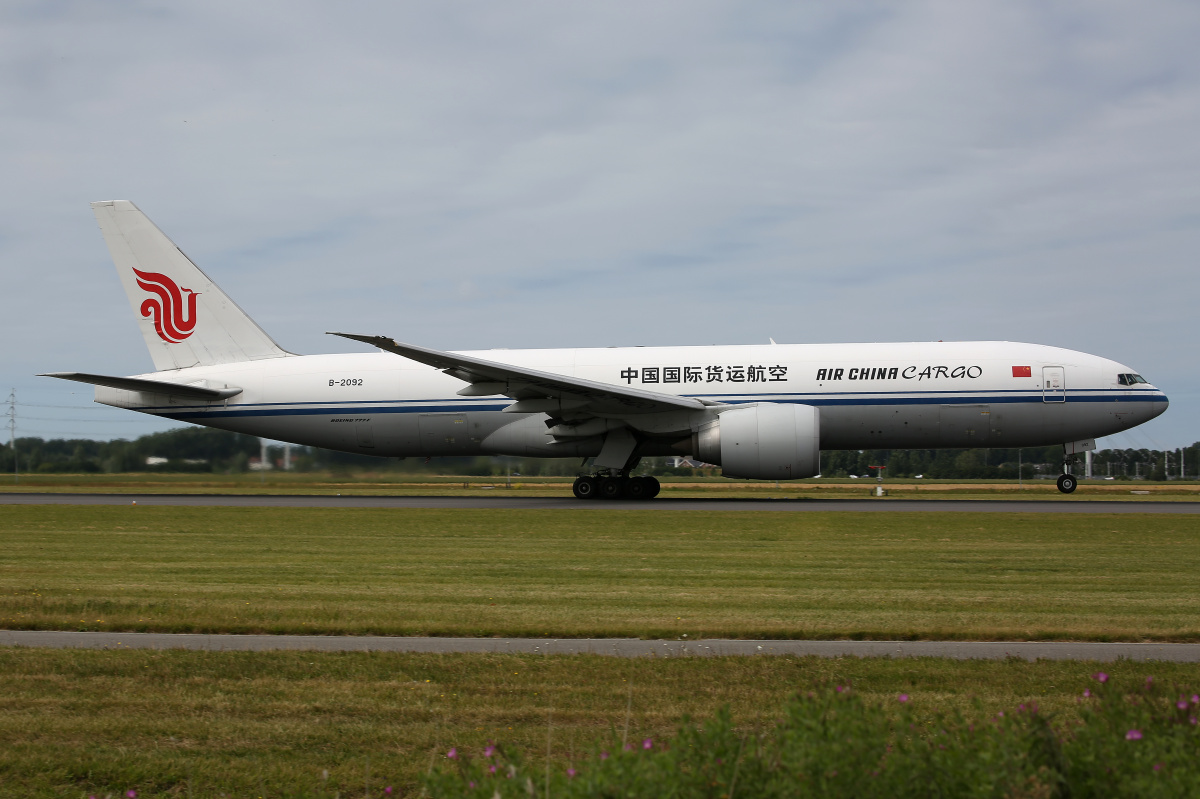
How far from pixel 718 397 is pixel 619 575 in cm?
1411

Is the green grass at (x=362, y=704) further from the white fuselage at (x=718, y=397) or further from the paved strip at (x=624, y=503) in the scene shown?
the white fuselage at (x=718, y=397)

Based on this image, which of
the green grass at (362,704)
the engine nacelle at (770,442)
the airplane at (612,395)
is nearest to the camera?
the green grass at (362,704)

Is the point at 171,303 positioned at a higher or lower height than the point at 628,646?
higher

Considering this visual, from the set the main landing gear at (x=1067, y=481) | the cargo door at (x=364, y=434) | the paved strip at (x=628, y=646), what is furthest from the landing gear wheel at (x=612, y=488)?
the paved strip at (x=628, y=646)

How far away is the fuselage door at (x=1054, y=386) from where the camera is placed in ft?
83.6

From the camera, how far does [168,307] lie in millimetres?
29328

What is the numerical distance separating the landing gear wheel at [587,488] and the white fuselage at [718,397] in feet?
2.41

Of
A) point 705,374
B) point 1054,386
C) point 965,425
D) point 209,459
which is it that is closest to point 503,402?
point 705,374

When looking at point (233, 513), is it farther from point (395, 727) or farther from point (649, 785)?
point (649, 785)

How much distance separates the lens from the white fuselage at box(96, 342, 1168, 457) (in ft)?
83.6

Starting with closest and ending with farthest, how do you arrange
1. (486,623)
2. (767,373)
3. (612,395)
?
(486,623)
(612,395)
(767,373)

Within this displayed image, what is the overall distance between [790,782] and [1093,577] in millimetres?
10372

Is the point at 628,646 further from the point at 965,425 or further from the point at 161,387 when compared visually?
the point at 161,387

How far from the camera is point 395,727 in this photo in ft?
18.5
